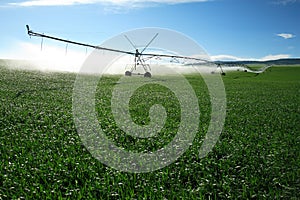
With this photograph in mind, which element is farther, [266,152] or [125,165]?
[266,152]

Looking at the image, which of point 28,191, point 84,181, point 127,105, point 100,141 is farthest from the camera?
point 127,105

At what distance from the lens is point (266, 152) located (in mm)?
→ 10242

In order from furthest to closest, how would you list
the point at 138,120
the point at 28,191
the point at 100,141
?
the point at 138,120 → the point at 100,141 → the point at 28,191

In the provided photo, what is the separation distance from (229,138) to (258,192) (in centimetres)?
507

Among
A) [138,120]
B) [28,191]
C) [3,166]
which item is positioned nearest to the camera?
[28,191]

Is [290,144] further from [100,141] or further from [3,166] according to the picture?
[3,166]

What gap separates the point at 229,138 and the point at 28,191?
740 cm

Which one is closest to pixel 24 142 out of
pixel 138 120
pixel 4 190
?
pixel 4 190

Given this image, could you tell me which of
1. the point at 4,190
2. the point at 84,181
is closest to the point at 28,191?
the point at 4,190

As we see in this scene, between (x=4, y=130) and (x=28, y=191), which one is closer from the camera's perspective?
(x=28, y=191)

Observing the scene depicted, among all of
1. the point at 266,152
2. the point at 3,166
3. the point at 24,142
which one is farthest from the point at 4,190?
the point at 266,152

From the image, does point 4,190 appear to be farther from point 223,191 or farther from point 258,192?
point 258,192

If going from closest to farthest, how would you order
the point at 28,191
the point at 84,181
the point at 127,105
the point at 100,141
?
the point at 28,191
the point at 84,181
the point at 100,141
the point at 127,105

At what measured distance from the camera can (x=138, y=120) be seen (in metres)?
15.4
